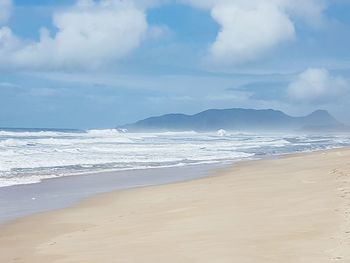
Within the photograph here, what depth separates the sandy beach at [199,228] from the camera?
260 inches

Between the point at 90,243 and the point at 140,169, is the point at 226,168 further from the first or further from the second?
the point at 90,243

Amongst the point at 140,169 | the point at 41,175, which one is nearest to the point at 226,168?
the point at 140,169

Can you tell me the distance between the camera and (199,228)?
832 centimetres

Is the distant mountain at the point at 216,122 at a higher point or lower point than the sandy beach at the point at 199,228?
higher

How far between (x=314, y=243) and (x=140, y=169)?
15.1 metres

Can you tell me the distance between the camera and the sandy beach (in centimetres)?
660

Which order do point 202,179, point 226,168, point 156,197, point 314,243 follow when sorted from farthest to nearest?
point 226,168, point 202,179, point 156,197, point 314,243

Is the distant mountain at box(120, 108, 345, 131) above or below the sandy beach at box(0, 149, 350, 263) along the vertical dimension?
above

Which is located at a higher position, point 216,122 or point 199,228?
point 216,122

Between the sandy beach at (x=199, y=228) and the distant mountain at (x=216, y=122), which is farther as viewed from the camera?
the distant mountain at (x=216, y=122)

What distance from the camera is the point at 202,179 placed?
1725 cm

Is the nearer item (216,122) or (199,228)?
(199,228)

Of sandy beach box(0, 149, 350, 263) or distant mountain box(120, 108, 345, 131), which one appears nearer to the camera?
sandy beach box(0, 149, 350, 263)

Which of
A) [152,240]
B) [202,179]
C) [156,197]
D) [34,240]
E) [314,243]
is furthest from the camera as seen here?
[202,179]
